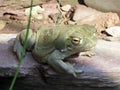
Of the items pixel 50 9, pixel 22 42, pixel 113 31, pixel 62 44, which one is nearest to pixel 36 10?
pixel 50 9

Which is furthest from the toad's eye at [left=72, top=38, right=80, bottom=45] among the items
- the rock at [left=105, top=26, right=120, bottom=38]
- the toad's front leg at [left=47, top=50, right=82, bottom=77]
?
the rock at [left=105, top=26, right=120, bottom=38]

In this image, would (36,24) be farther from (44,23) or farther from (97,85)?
(97,85)

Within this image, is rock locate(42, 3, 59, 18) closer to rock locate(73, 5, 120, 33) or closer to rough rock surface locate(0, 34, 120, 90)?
rock locate(73, 5, 120, 33)

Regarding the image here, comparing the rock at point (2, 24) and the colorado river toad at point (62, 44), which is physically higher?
the colorado river toad at point (62, 44)

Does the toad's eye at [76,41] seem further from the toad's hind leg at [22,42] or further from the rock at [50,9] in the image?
the rock at [50,9]

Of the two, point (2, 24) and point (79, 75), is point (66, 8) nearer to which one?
point (2, 24)

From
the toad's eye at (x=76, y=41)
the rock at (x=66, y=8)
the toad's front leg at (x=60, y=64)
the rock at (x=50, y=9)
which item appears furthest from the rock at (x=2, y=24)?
the toad's eye at (x=76, y=41)

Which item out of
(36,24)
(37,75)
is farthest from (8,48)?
(36,24)
